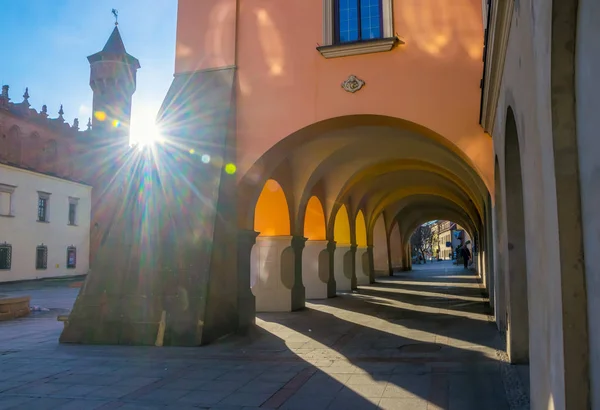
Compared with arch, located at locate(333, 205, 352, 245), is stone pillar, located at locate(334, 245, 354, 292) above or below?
below

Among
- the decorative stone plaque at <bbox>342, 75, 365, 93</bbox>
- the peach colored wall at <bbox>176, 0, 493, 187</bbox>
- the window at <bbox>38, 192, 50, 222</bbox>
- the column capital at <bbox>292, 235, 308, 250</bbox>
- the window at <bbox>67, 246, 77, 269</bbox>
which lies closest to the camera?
the peach colored wall at <bbox>176, 0, 493, 187</bbox>

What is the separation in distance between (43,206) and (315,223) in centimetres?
2687

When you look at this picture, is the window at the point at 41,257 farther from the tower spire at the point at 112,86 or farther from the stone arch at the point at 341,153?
the stone arch at the point at 341,153

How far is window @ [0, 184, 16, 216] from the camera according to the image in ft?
106

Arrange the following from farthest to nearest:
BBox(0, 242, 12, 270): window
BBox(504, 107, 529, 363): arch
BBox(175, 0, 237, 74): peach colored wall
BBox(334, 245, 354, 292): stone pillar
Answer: BBox(0, 242, 12, 270): window
BBox(334, 245, 354, 292): stone pillar
BBox(175, 0, 237, 74): peach colored wall
BBox(504, 107, 529, 363): arch

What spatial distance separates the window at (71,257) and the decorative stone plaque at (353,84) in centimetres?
3381

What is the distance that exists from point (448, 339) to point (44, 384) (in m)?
6.26

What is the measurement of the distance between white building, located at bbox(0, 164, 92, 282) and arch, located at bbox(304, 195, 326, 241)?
24191mm

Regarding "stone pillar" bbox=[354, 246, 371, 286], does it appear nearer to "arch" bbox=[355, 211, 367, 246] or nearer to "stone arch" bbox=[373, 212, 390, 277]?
"arch" bbox=[355, 211, 367, 246]

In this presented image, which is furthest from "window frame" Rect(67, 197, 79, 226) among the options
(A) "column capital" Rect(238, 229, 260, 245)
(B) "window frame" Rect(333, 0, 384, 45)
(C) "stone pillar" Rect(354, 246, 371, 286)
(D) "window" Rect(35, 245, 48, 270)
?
(B) "window frame" Rect(333, 0, 384, 45)

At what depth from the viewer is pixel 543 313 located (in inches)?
142

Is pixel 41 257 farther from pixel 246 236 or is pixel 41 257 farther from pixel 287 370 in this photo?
pixel 287 370

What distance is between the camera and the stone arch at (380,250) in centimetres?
2941

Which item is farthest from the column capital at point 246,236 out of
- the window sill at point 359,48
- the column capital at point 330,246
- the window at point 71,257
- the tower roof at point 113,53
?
the tower roof at point 113,53
